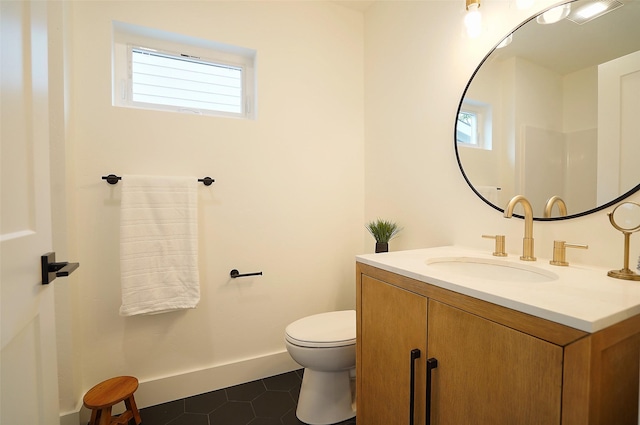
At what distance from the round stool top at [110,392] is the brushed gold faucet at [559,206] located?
6.28 ft

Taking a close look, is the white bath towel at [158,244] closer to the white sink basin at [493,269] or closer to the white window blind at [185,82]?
the white window blind at [185,82]

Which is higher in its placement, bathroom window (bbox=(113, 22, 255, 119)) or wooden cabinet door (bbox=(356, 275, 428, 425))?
bathroom window (bbox=(113, 22, 255, 119))

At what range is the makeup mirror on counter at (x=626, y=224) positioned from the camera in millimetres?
820

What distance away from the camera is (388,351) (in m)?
1.02

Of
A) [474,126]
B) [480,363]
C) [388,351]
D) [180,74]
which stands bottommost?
[388,351]

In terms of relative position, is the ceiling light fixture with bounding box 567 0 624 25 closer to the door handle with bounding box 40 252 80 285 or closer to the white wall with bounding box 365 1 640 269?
the white wall with bounding box 365 1 640 269

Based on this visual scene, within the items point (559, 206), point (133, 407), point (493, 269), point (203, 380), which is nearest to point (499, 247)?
point (493, 269)

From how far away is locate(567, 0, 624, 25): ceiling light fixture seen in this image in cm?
96

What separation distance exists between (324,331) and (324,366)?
0.51 feet

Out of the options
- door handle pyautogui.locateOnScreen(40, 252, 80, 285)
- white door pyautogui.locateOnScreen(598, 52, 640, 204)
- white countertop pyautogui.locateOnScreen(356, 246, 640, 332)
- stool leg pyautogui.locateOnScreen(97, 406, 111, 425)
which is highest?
white door pyautogui.locateOnScreen(598, 52, 640, 204)

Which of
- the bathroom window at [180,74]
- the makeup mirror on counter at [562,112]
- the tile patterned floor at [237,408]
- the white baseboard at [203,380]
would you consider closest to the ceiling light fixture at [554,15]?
the makeup mirror on counter at [562,112]

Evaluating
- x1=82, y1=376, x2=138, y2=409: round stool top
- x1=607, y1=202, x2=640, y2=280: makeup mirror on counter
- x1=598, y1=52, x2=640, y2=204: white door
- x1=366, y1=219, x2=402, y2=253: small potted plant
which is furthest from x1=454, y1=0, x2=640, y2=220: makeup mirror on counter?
x1=82, y1=376, x2=138, y2=409: round stool top

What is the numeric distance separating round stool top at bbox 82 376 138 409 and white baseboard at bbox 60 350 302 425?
172mm

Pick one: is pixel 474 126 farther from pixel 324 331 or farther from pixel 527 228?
pixel 324 331
